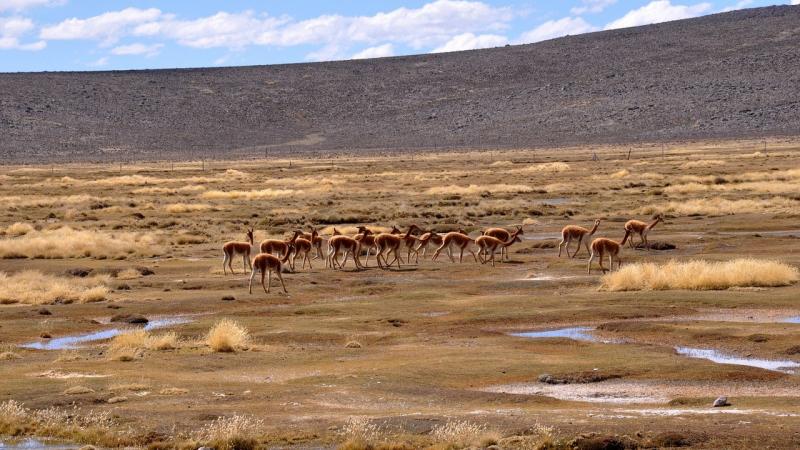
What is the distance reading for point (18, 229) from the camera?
43844 millimetres

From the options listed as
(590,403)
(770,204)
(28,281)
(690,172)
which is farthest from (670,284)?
(690,172)

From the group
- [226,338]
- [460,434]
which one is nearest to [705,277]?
[226,338]

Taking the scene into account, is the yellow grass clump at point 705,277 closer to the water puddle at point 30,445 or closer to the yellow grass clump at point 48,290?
the yellow grass clump at point 48,290

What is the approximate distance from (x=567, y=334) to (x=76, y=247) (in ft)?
64.8

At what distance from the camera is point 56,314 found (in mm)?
24641

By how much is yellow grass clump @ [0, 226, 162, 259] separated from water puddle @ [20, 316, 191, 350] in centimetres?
1228

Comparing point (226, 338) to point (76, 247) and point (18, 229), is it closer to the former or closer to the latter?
point (76, 247)

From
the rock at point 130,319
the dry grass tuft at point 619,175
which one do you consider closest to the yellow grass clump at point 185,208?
the dry grass tuft at point 619,175

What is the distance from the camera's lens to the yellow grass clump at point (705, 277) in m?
25.8

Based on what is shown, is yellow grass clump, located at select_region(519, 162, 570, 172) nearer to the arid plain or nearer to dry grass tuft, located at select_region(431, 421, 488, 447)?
the arid plain

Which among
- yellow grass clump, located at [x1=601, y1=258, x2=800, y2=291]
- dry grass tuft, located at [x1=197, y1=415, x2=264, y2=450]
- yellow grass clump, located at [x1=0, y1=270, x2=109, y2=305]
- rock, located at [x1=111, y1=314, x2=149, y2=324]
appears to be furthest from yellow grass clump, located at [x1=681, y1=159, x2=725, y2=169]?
dry grass tuft, located at [x1=197, y1=415, x2=264, y2=450]

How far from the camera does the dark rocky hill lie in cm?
13375

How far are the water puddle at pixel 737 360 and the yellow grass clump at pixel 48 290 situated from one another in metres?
13.7

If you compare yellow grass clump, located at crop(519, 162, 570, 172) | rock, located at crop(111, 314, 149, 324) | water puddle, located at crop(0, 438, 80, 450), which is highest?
water puddle, located at crop(0, 438, 80, 450)
